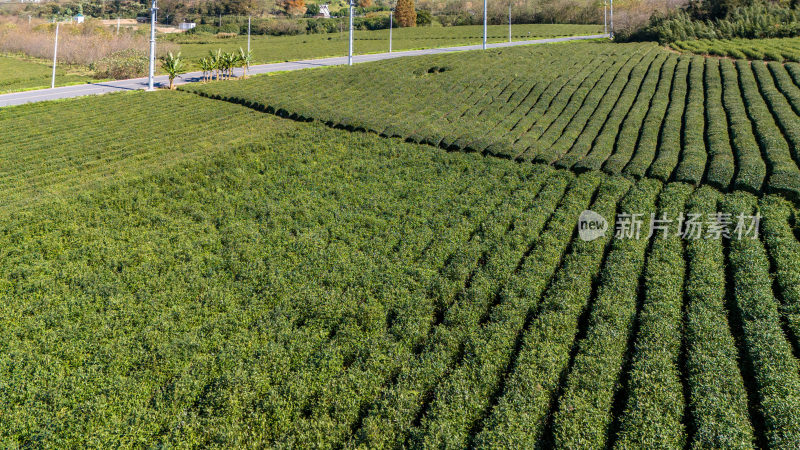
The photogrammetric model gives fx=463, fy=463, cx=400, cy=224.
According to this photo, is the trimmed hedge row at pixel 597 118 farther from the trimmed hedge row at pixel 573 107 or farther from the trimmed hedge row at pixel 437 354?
the trimmed hedge row at pixel 437 354

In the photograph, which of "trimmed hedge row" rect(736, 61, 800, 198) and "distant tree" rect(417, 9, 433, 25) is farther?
"distant tree" rect(417, 9, 433, 25)

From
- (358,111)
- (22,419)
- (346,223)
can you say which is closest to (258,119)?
(358,111)

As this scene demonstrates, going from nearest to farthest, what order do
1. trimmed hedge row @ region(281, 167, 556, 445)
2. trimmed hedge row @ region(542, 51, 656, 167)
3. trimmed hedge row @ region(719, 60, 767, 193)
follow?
trimmed hedge row @ region(281, 167, 556, 445) → trimmed hedge row @ region(719, 60, 767, 193) → trimmed hedge row @ region(542, 51, 656, 167)

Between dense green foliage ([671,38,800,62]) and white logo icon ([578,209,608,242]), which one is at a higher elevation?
dense green foliage ([671,38,800,62])

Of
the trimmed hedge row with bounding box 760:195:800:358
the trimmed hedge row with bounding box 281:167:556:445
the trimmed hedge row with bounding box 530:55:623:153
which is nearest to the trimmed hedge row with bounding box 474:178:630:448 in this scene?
the trimmed hedge row with bounding box 281:167:556:445

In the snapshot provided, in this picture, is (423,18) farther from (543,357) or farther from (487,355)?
(543,357)

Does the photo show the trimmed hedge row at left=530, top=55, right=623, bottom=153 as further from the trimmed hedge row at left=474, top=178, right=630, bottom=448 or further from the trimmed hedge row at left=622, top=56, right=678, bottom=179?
the trimmed hedge row at left=474, top=178, right=630, bottom=448

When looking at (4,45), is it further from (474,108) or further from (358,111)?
(474,108)

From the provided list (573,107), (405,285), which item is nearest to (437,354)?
(405,285)
